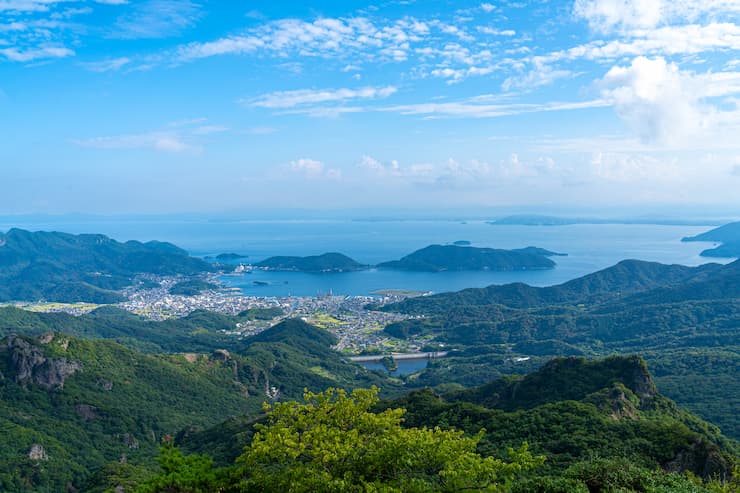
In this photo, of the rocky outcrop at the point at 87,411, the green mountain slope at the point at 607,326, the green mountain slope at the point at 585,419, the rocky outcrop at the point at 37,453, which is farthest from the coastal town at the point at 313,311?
the rocky outcrop at the point at 37,453

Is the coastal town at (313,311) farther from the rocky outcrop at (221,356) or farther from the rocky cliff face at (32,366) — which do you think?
the rocky cliff face at (32,366)

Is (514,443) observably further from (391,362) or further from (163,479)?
(391,362)

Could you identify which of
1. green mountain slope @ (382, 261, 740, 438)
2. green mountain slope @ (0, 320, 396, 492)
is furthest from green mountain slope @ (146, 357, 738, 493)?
green mountain slope @ (382, 261, 740, 438)

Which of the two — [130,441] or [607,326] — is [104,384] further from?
[607,326]

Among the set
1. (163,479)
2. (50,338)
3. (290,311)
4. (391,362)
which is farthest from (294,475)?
(290,311)

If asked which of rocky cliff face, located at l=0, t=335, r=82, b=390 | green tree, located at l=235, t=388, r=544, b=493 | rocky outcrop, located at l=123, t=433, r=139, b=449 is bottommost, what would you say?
rocky outcrop, located at l=123, t=433, r=139, b=449

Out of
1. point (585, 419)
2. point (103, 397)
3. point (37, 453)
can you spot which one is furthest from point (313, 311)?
point (585, 419)

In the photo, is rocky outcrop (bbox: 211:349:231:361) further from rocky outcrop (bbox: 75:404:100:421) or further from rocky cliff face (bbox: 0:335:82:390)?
rocky outcrop (bbox: 75:404:100:421)
